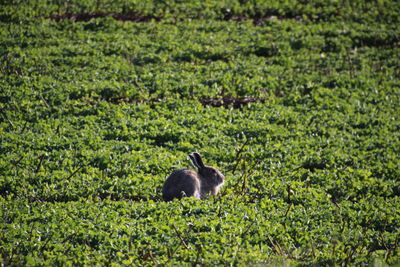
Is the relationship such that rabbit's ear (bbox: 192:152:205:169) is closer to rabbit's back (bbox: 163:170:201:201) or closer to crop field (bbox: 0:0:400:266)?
rabbit's back (bbox: 163:170:201:201)

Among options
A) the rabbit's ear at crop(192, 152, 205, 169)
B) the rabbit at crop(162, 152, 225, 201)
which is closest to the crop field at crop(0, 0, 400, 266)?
the rabbit at crop(162, 152, 225, 201)

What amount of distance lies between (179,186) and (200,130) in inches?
150

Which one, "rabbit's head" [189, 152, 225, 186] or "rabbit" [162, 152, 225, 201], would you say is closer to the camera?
"rabbit" [162, 152, 225, 201]

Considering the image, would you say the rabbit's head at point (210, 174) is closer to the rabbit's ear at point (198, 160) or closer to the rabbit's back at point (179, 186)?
the rabbit's ear at point (198, 160)

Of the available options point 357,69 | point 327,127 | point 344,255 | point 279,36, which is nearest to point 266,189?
point 344,255

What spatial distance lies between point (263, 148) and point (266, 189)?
91.1 inches

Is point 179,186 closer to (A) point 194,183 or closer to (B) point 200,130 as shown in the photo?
(A) point 194,183

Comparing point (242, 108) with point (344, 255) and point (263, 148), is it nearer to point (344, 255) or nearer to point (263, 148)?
point (263, 148)

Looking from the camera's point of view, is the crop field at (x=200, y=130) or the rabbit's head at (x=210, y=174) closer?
the crop field at (x=200, y=130)

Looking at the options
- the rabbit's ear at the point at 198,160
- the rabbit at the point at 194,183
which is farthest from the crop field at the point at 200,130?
the rabbit's ear at the point at 198,160

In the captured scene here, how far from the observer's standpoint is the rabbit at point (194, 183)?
963 centimetres

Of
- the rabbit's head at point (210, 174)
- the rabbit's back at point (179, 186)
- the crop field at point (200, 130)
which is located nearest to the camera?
the crop field at point (200, 130)

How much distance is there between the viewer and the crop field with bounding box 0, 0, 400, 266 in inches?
323

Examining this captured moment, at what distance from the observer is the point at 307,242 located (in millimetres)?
8562
